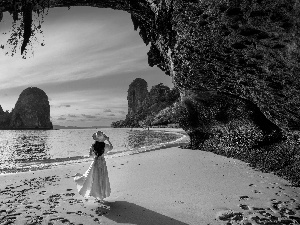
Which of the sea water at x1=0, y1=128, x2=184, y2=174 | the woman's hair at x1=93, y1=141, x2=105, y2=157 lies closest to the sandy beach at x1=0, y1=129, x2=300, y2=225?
the woman's hair at x1=93, y1=141, x2=105, y2=157

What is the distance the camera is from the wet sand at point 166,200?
5.80 meters

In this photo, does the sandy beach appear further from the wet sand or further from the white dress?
the white dress

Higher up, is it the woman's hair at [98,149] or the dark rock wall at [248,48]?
the dark rock wall at [248,48]

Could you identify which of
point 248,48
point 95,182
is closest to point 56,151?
point 95,182

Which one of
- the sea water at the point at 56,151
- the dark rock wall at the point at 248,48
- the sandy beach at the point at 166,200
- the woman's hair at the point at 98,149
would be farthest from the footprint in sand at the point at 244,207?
the sea water at the point at 56,151

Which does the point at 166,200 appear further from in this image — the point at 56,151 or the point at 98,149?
the point at 56,151

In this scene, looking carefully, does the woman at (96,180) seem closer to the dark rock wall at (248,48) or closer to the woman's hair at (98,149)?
the woman's hair at (98,149)

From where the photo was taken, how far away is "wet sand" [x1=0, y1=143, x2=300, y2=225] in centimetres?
580

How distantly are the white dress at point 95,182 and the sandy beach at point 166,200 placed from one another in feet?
1.18

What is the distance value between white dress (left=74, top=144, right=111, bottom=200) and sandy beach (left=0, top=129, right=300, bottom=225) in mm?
359

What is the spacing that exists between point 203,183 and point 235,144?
219 inches

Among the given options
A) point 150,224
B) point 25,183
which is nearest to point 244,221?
point 150,224

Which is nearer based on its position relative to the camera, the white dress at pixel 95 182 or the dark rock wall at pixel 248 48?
the dark rock wall at pixel 248 48

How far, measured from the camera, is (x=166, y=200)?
7188 mm
